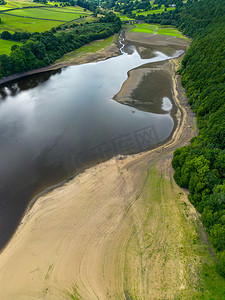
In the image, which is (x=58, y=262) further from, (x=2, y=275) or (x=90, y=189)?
(x=90, y=189)

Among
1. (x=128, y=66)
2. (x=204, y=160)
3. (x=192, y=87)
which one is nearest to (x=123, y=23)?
(x=128, y=66)

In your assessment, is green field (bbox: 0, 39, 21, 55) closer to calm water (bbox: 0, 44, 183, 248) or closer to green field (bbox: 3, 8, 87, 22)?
calm water (bbox: 0, 44, 183, 248)

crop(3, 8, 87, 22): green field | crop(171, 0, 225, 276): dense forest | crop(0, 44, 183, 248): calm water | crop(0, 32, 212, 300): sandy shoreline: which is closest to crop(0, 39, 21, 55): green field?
crop(0, 44, 183, 248): calm water

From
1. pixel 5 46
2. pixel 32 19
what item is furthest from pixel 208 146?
pixel 32 19

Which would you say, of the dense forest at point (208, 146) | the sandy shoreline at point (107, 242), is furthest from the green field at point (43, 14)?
the sandy shoreline at point (107, 242)

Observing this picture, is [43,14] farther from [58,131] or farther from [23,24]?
[58,131]

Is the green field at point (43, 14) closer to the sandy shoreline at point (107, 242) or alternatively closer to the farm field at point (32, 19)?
the farm field at point (32, 19)
